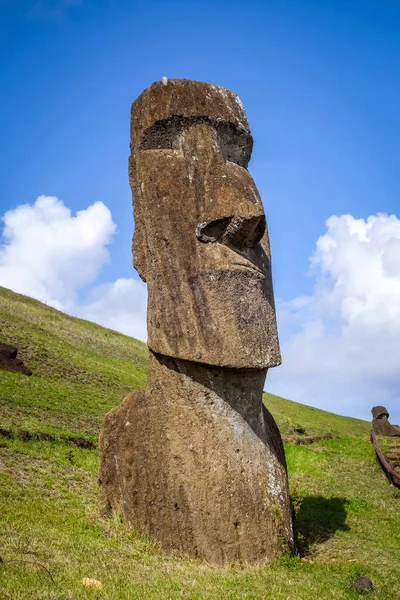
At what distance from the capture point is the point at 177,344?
8.88 metres

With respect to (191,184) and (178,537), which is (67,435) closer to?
(178,537)

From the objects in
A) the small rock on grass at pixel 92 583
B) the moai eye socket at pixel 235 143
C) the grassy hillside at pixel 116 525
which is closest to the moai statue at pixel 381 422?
the grassy hillside at pixel 116 525

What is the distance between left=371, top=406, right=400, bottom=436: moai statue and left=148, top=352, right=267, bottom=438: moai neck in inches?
558

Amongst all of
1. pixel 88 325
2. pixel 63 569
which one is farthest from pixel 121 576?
pixel 88 325

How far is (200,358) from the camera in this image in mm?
8688

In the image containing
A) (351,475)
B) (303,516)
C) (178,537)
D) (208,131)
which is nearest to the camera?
(178,537)

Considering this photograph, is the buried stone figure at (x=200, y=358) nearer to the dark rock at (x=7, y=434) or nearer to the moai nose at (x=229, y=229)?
the moai nose at (x=229, y=229)

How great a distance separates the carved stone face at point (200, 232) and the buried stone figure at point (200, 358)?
0.05ft

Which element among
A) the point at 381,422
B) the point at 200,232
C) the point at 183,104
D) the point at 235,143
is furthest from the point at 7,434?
the point at 381,422

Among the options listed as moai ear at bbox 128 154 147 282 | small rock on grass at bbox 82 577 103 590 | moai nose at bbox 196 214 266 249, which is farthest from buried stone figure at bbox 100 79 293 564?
small rock on grass at bbox 82 577 103 590

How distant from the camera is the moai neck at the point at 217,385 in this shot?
350 inches

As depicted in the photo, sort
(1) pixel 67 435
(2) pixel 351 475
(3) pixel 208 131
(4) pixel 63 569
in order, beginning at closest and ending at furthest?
(4) pixel 63 569 → (3) pixel 208 131 → (1) pixel 67 435 → (2) pixel 351 475

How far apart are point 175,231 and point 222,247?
678 mm

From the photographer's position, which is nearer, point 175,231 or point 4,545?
point 4,545
